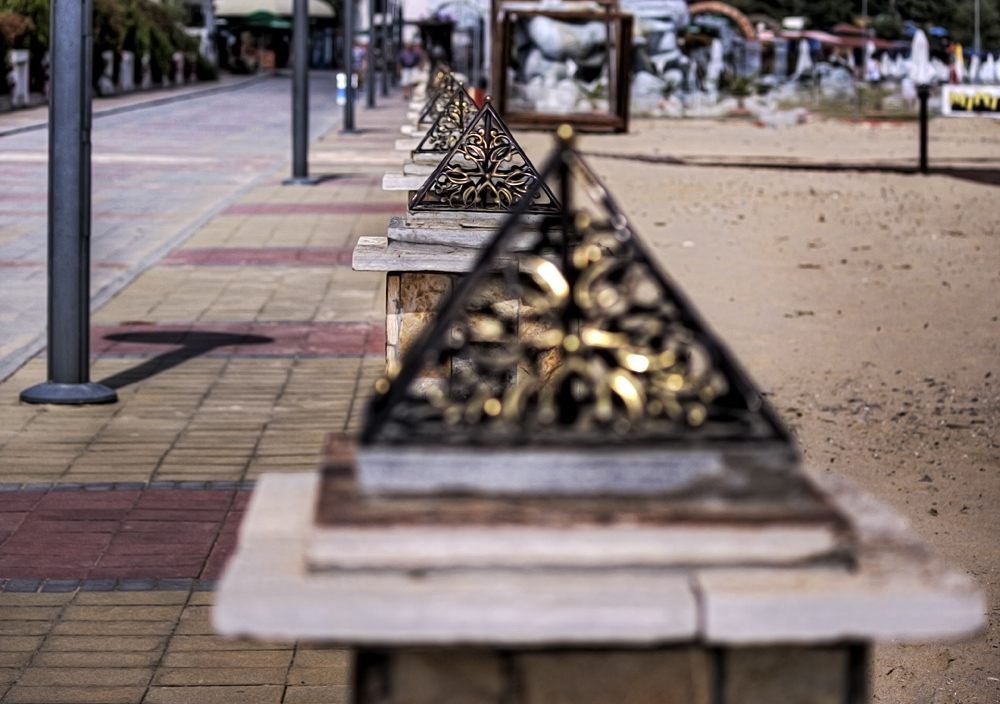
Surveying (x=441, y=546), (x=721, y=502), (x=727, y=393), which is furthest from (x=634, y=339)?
(x=441, y=546)

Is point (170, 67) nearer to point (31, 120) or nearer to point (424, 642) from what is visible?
point (31, 120)

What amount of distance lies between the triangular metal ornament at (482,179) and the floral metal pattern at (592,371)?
3.56 m

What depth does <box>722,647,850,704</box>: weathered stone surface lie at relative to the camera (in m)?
2.10

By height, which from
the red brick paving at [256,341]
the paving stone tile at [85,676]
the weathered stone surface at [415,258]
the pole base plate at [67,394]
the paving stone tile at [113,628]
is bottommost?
the paving stone tile at [85,676]

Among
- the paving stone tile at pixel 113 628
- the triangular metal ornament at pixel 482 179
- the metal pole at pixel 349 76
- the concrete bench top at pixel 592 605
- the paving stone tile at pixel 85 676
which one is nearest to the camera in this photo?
the concrete bench top at pixel 592 605

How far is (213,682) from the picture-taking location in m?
4.27

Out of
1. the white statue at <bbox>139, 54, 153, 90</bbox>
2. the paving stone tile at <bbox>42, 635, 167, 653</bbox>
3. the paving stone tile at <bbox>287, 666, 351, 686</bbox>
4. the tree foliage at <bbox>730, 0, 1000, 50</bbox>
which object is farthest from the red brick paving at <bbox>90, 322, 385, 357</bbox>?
the tree foliage at <bbox>730, 0, 1000, 50</bbox>

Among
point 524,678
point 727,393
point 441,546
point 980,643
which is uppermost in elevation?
point 727,393

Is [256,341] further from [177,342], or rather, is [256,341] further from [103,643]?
[103,643]

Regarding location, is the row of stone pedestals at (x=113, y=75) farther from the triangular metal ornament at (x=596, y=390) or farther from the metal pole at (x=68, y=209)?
the triangular metal ornament at (x=596, y=390)

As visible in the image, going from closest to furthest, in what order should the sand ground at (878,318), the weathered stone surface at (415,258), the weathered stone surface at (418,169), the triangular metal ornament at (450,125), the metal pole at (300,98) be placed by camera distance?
the weathered stone surface at (415,258)
the sand ground at (878,318)
the weathered stone surface at (418,169)
the triangular metal ornament at (450,125)
the metal pole at (300,98)

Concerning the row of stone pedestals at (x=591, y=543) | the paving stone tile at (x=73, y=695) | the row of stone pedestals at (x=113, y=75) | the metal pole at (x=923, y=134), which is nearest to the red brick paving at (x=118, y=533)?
the paving stone tile at (x=73, y=695)

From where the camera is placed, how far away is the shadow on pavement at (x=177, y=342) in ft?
28.0

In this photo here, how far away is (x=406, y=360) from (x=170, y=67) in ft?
168
